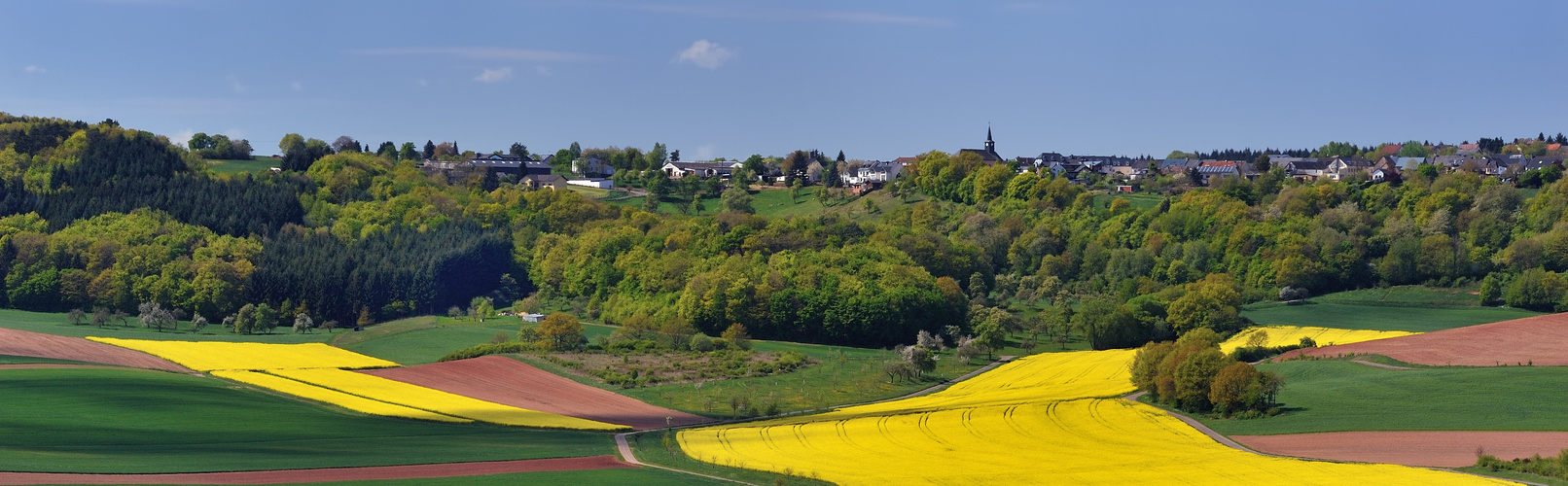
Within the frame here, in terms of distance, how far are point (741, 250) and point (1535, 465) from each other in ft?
323

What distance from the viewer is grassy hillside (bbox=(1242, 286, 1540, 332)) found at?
380 ft

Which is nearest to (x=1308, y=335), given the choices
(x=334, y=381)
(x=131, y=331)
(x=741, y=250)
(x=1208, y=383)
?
(x=1208, y=383)

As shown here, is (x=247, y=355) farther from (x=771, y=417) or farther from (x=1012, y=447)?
(x=1012, y=447)

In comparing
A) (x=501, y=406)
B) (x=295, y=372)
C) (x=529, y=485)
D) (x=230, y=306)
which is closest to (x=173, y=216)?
(x=230, y=306)

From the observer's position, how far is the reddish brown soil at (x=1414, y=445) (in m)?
54.2

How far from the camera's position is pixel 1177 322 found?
372 feet

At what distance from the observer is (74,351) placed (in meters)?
85.2

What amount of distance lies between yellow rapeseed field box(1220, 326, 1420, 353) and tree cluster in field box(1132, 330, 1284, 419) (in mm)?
22590

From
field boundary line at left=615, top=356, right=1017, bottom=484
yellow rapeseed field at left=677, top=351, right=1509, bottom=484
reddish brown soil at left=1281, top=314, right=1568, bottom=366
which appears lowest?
field boundary line at left=615, top=356, right=1017, bottom=484

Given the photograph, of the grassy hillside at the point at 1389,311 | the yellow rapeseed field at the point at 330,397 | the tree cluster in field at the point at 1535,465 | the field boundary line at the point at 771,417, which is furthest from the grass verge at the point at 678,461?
the grassy hillside at the point at 1389,311

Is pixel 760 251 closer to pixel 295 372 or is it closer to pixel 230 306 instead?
pixel 230 306

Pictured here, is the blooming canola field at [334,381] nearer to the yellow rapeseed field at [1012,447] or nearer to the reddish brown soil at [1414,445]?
the yellow rapeseed field at [1012,447]

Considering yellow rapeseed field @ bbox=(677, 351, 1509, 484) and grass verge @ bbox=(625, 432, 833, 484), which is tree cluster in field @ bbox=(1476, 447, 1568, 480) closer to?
yellow rapeseed field @ bbox=(677, 351, 1509, 484)

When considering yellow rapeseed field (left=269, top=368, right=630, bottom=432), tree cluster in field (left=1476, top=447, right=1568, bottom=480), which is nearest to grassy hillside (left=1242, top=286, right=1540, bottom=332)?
tree cluster in field (left=1476, top=447, right=1568, bottom=480)
